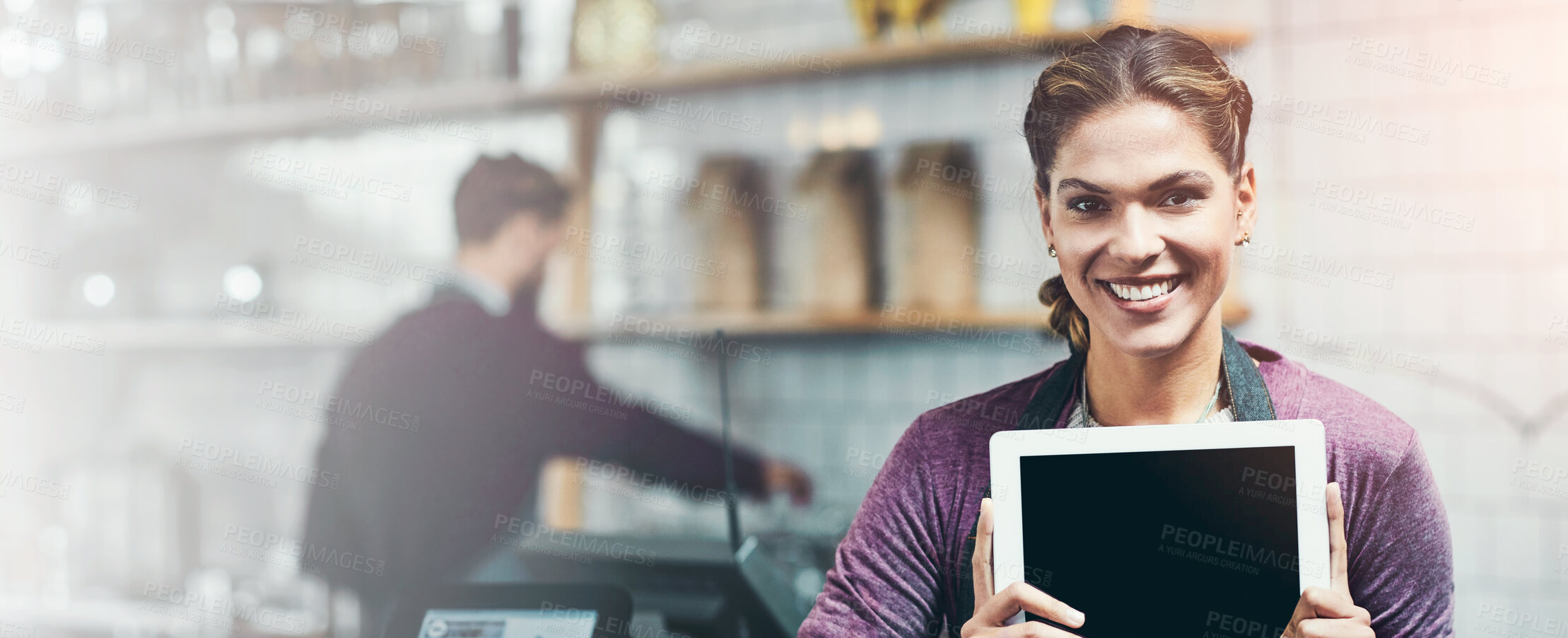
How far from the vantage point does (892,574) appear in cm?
81

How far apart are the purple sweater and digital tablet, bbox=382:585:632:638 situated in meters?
0.31

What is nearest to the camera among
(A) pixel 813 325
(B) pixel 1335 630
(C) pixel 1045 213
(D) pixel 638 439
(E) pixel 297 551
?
(B) pixel 1335 630

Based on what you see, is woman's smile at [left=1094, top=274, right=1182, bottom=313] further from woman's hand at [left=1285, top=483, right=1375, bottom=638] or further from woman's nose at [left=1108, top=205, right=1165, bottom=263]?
woman's hand at [left=1285, top=483, right=1375, bottom=638]

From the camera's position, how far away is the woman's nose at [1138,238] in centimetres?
70

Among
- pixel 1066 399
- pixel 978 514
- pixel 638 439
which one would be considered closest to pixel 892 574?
pixel 978 514

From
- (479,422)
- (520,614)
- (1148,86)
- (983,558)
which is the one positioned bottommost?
(520,614)

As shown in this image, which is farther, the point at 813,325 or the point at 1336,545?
the point at 813,325

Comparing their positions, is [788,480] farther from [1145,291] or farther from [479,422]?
[1145,291]

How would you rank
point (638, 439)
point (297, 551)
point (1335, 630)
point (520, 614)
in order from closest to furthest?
point (1335, 630), point (520, 614), point (638, 439), point (297, 551)

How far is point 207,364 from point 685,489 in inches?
37.5

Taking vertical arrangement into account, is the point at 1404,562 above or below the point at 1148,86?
below

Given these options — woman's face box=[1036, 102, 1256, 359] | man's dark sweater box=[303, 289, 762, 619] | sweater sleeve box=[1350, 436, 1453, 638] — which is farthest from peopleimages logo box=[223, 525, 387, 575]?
sweater sleeve box=[1350, 436, 1453, 638]

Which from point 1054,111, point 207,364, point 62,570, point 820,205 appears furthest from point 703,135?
point 62,570

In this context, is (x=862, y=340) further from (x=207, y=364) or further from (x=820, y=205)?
(x=207, y=364)
